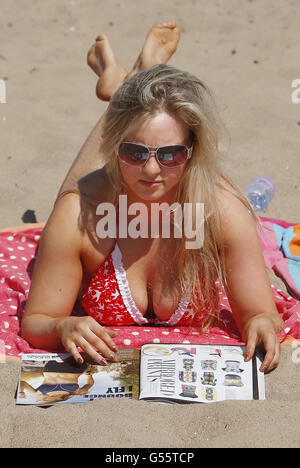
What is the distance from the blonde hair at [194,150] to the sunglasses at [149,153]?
60 millimetres

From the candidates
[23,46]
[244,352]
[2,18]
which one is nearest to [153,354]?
[244,352]

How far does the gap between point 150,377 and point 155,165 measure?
0.71 meters

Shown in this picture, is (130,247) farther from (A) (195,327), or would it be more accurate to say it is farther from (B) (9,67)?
(B) (9,67)

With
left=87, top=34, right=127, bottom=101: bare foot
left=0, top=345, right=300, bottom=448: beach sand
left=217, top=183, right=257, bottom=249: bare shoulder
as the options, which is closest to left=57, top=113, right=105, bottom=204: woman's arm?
left=87, top=34, right=127, bottom=101: bare foot

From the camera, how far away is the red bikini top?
2652 millimetres

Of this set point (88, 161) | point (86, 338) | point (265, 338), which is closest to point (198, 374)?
point (265, 338)

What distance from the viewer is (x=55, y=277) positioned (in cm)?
259

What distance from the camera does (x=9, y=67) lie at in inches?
216

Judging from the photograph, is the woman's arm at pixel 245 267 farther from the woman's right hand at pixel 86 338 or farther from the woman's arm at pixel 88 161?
the woman's arm at pixel 88 161

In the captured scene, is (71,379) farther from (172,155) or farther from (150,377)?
(172,155)
